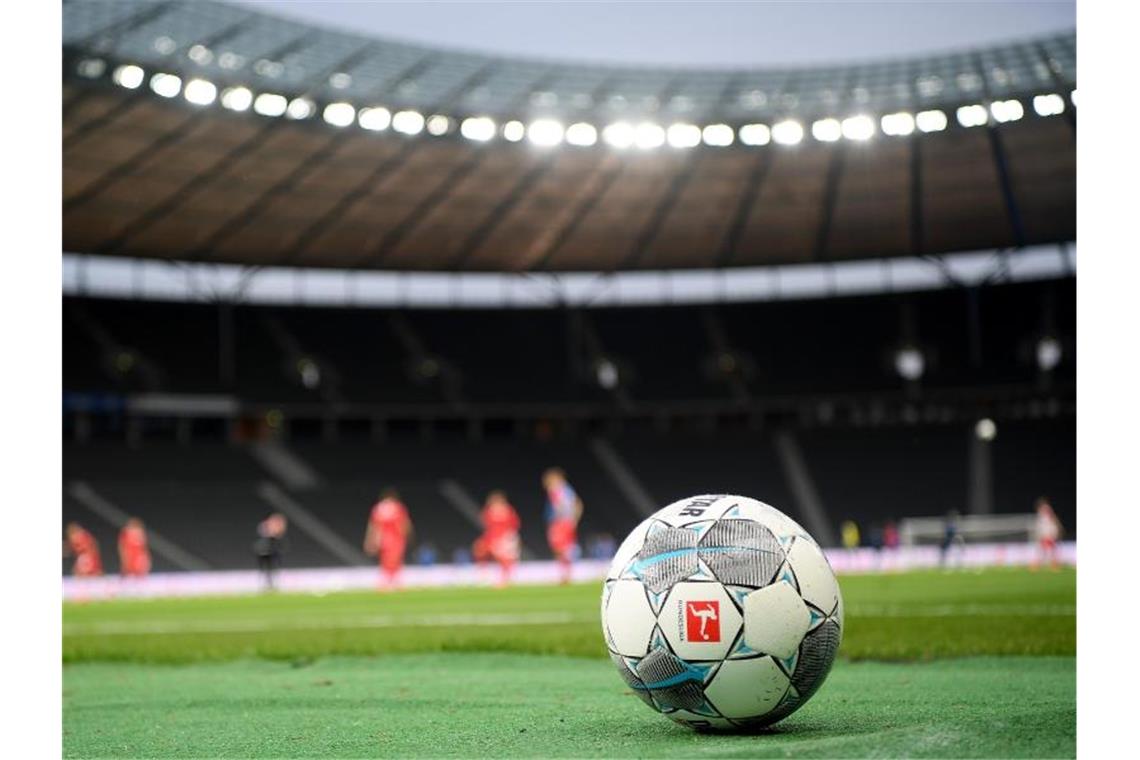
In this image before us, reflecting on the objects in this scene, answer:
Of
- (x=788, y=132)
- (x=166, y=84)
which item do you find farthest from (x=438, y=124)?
(x=788, y=132)

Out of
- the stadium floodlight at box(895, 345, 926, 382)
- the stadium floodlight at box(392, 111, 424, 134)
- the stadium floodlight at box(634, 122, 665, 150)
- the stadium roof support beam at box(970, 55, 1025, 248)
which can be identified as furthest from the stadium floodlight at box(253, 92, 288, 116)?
the stadium floodlight at box(895, 345, 926, 382)

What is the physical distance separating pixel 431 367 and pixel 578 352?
16.1ft

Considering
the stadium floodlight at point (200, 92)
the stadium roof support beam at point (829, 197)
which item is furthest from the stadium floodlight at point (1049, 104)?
the stadium floodlight at point (200, 92)

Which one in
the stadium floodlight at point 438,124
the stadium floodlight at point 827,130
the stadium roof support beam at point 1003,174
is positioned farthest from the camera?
the stadium floodlight at point 827,130

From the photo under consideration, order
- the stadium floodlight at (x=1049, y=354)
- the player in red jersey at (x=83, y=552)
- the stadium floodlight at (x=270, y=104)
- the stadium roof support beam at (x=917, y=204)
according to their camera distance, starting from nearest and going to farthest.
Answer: the stadium floodlight at (x=270, y=104), the player in red jersey at (x=83, y=552), the stadium roof support beam at (x=917, y=204), the stadium floodlight at (x=1049, y=354)

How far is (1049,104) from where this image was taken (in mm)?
26531

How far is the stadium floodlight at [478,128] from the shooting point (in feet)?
95.5

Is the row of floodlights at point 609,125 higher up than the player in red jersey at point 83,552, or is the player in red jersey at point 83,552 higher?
the row of floodlights at point 609,125

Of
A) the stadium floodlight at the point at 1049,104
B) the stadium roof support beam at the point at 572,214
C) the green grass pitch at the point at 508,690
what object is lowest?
the green grass pitch at the point at 508,690

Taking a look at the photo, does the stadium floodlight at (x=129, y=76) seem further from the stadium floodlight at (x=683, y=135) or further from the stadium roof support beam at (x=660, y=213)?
the stadium roof support beam at (x=660, y=213)

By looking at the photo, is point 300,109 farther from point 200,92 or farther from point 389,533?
point 389,533

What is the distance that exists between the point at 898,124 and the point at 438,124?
10.2 m

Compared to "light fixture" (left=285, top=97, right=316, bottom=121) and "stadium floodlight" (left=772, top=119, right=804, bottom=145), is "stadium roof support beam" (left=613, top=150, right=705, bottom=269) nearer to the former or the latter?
"stadium floodlight" (left=772, top=119, right=804, bottom=145)
